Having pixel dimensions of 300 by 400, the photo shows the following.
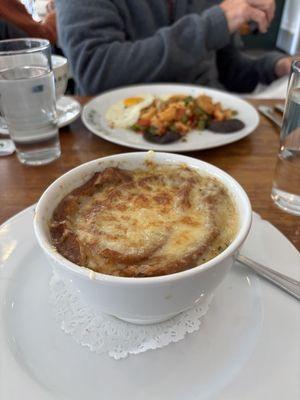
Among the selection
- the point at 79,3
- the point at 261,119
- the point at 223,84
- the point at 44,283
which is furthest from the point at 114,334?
the point at 223,84

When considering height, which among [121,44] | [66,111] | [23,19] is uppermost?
[23,19]

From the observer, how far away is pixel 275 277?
0.56 meters

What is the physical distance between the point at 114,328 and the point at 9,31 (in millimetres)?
Result: 1342

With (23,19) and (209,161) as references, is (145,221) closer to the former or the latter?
(209,161)

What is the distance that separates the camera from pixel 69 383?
1.43 feet

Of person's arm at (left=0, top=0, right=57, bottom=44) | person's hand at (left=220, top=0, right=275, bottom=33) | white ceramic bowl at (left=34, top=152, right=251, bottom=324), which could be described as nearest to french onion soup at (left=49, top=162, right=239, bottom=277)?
white ceramic bowl at (left=34, top=152, right=251, bottom=324)

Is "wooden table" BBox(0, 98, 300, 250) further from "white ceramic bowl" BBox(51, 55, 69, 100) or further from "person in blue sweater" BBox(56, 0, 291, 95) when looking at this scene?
"person in blue sweater" BBox(56, 0, 291, 95)

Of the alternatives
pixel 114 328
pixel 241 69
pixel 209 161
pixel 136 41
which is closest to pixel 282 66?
pixel 241 69

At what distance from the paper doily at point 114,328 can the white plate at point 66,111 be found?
0.69 m

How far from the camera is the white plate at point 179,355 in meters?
0.42

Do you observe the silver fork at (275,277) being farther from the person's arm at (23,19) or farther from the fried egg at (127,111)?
the person's arm at (23,19)

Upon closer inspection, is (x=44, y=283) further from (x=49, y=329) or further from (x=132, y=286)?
(x=132, y=286)

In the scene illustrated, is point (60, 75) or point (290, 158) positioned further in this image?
point (60, 75)

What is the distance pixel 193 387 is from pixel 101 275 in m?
0.17
